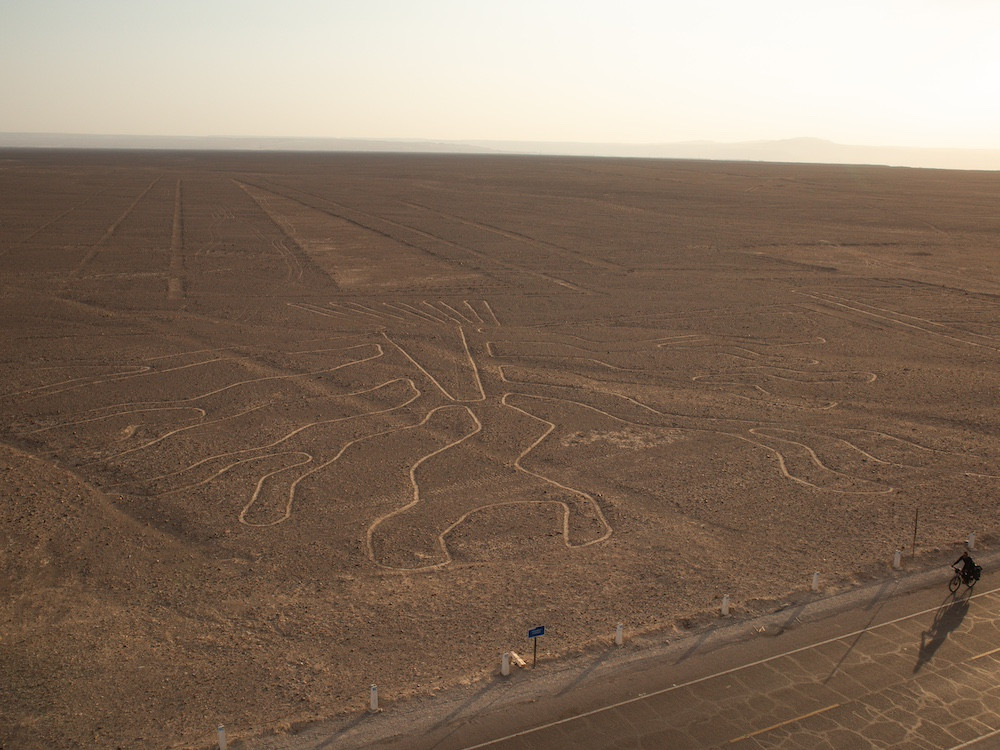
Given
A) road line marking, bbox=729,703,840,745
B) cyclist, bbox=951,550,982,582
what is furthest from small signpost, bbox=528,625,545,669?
cyclist, bbox=951,550,982,582

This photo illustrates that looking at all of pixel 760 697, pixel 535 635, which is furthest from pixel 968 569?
pixel 535 635

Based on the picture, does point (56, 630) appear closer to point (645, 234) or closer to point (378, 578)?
point (378, 578)

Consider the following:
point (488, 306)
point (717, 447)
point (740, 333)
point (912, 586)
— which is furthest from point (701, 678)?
point (488, 306)

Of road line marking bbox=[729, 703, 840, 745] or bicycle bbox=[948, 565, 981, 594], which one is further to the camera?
bicycle bbox=[948, 565, 981, 594]

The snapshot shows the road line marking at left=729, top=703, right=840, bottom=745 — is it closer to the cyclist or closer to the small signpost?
the small signpost

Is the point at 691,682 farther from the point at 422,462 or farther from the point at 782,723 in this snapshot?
the point at 422,462
